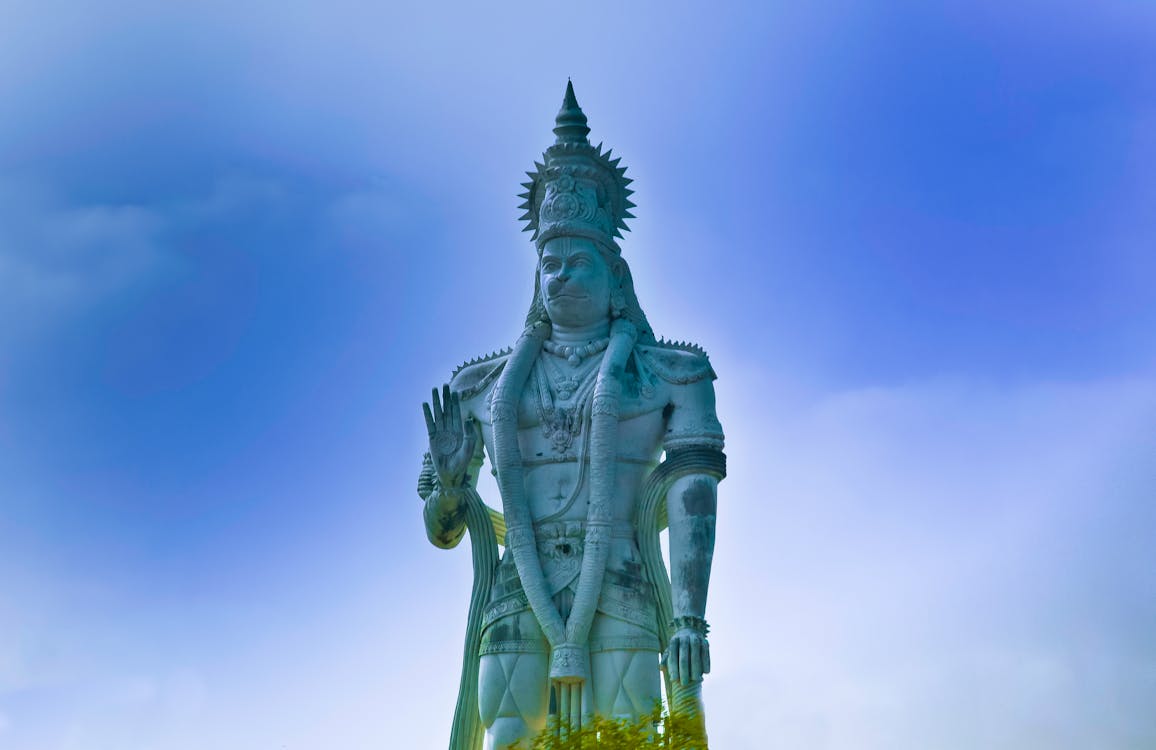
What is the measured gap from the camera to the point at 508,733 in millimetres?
12391

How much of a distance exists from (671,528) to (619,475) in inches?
22.9

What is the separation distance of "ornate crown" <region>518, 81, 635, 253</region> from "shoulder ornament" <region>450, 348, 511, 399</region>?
1.01 metres

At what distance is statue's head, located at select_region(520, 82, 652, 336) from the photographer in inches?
532

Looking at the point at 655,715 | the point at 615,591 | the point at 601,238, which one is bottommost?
the point at 655,715

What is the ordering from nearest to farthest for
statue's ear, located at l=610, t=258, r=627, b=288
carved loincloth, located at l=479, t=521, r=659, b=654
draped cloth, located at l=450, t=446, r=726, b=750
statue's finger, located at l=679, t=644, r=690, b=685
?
1. statue's finger, located at l=679, t=644, r=690, b=685
2. carved loincloth, located at l=479, t=521, r=659, b=654
3. draped cloth, located at l=450, t=446, r=726, b=750
4. statue's ear, located at l=610, t=258, r=627, b=288

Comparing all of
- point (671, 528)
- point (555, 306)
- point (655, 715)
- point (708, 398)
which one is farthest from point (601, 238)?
point (655, 715)

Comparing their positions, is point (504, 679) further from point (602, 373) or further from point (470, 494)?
point (602, 373)

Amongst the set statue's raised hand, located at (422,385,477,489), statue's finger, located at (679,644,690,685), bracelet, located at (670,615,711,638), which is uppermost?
statue's raised hand, located at (422,385,477,489)

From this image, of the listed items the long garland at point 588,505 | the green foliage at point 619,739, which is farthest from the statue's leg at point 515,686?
the green foliage at point 619,739

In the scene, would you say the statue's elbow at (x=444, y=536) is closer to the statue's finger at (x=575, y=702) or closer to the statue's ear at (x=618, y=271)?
the statue's finger at (x=575, y=702)

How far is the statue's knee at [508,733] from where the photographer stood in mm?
12375

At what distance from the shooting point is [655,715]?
10.1 meters

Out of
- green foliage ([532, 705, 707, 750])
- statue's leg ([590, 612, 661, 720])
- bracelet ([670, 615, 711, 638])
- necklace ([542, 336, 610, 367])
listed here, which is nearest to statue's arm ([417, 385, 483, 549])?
necklace ([542, 336, 610, 367])

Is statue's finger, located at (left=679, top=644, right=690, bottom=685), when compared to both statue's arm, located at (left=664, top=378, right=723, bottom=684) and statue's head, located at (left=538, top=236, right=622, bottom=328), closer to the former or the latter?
statue's arm, located at (left=664, top=378, right=723, bottom=684)
